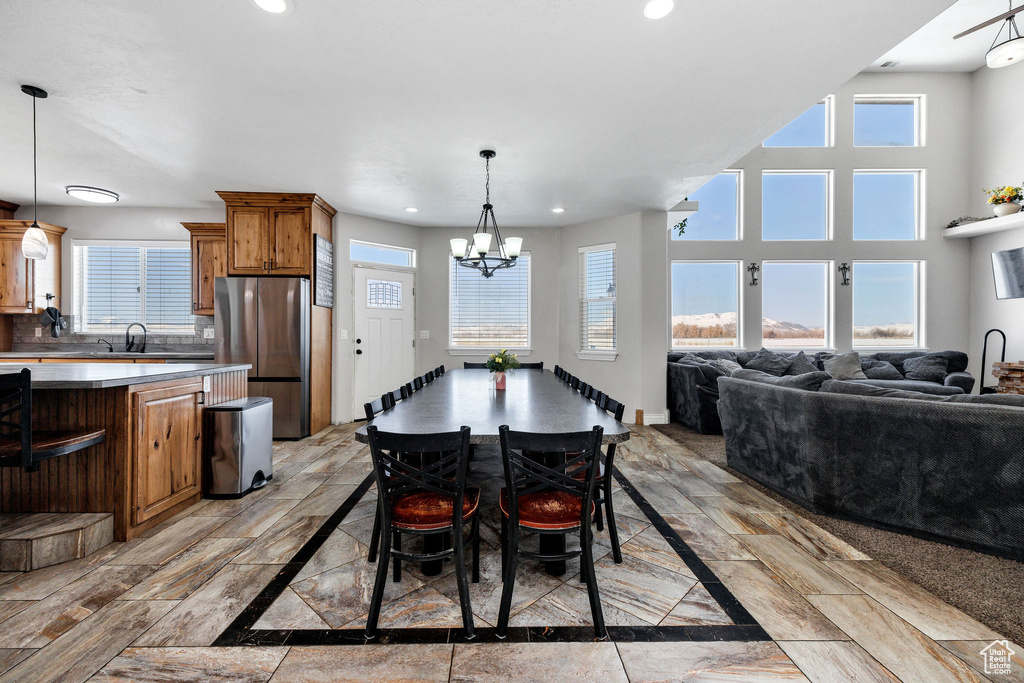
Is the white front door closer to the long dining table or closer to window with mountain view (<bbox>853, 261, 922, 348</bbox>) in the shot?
the long dining table

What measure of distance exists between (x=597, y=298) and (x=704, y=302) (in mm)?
1972

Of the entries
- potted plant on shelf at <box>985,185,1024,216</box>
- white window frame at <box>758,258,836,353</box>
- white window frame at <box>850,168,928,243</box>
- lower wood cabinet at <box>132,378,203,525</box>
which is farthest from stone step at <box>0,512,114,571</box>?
potted plant on shelf at <box>985,185,1024,216</box>

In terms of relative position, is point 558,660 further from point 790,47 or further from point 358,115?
point 358,115

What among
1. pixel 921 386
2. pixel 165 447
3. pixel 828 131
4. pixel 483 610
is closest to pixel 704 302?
pixel 921 386

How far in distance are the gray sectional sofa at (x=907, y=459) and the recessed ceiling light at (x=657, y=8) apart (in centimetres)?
229

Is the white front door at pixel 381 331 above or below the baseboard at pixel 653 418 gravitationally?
above

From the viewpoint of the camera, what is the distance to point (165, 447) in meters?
2.56

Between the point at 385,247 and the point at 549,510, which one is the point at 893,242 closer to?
the point at 385,247

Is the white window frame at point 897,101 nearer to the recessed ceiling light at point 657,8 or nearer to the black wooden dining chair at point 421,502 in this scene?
the recessed ceiling light at point 657,8

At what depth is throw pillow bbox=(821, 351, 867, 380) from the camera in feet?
17.5

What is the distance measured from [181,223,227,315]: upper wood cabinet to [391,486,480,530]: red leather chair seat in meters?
4.84

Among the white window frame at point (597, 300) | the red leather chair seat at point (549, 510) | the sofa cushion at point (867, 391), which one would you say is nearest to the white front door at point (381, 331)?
the white window frame at point (597, 300)

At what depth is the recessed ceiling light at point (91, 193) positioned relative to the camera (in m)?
4.33

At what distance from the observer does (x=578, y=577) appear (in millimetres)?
1972
